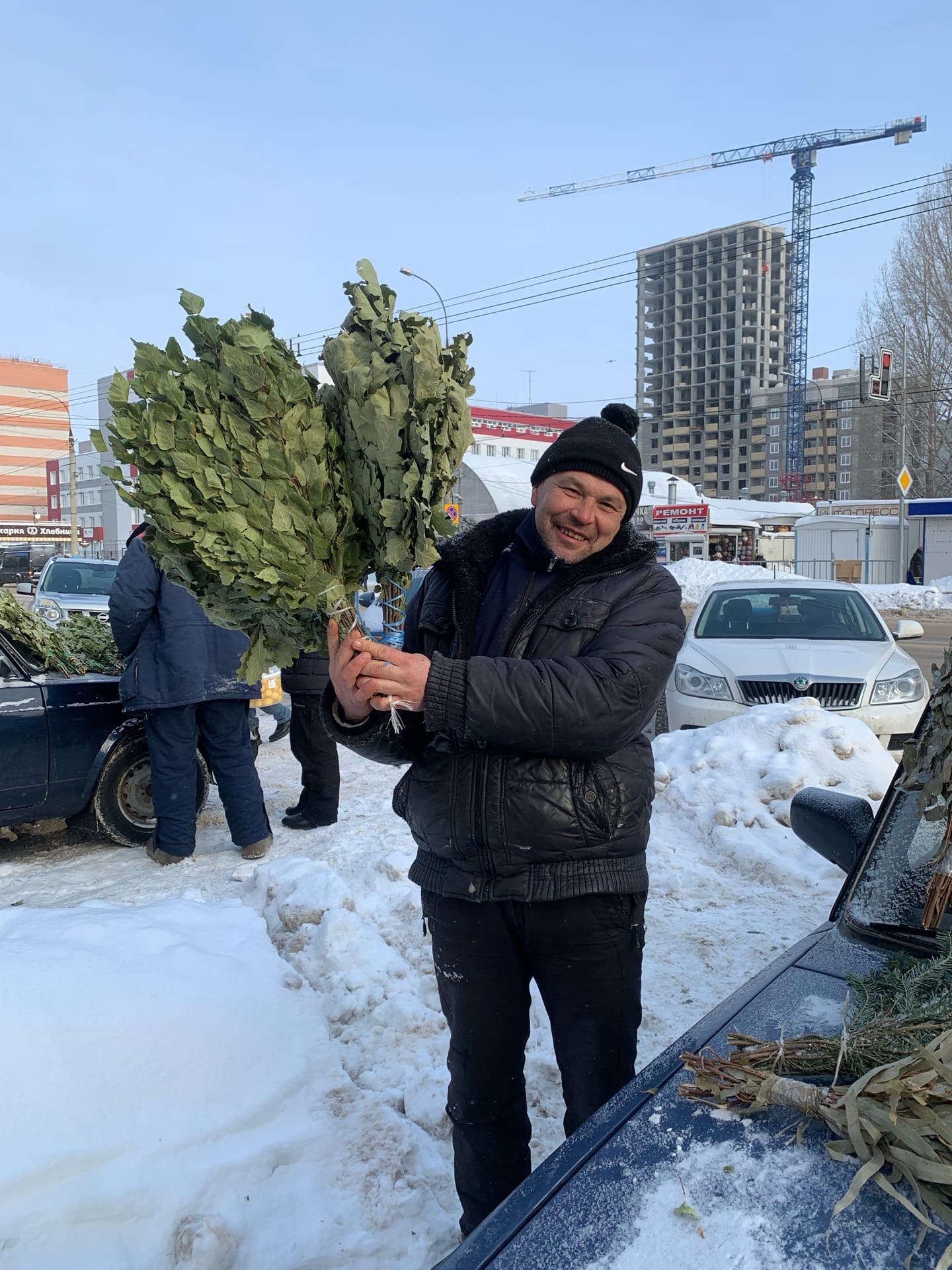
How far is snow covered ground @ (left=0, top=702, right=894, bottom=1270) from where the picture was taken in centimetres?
247

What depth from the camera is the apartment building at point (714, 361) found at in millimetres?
136625

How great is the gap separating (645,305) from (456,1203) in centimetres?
15815

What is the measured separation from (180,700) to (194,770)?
0.60 metres

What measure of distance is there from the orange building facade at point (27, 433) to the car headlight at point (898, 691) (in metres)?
104

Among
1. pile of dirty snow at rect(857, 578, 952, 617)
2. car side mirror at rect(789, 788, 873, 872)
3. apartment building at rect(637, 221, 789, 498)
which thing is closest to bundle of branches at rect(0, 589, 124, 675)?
car side mirror at rect(789, 788, 873, 872)

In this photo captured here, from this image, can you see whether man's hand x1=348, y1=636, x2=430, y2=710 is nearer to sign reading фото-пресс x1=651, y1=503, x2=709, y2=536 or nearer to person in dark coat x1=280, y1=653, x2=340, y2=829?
person in dark coat x1=280, y1=653, x2=340, y2=829

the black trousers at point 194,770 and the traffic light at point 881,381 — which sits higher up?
the traffic light at point 881,381

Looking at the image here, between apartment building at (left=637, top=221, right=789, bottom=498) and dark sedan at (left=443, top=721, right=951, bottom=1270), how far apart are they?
5458 inches

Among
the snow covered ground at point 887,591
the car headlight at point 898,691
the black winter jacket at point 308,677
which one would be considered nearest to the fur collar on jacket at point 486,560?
the black winter jacket at point 308,677

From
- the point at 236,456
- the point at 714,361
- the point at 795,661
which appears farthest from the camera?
the point at 714,361

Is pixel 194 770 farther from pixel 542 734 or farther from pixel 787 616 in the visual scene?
pixel 787 616

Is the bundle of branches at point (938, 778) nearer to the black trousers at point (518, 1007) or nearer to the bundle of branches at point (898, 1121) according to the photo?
the bundle of branches at point (898, 1121)

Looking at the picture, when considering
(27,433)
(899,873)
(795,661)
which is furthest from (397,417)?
(27,433)

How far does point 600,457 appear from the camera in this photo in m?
2.13
